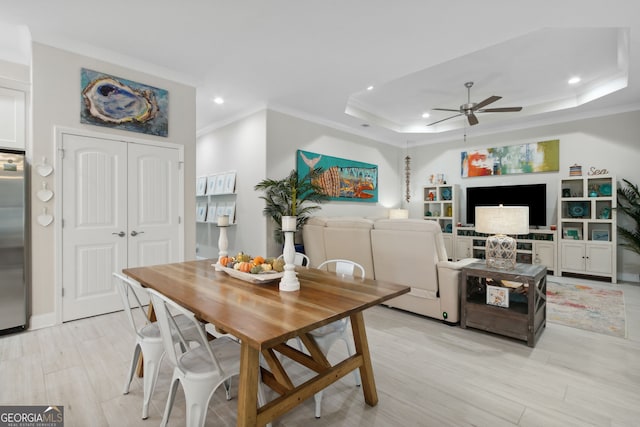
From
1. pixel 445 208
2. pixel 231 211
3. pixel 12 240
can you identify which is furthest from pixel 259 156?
pixel 445 208

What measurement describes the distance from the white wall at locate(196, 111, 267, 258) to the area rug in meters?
3.90

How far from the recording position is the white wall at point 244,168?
483cm

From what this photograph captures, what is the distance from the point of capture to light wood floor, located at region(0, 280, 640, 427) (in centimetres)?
169

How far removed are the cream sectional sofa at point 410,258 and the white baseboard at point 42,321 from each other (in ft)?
10.2

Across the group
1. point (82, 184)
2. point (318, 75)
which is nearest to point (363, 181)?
point (318, 75)

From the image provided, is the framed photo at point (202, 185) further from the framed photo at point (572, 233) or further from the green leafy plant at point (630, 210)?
the green leafy plant at point (630, 210)

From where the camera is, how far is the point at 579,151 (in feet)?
17.5

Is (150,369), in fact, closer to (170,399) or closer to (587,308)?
(170,399)

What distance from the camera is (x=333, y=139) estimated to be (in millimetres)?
5898

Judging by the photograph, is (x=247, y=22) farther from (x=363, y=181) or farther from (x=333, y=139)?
(x=363, y=181)

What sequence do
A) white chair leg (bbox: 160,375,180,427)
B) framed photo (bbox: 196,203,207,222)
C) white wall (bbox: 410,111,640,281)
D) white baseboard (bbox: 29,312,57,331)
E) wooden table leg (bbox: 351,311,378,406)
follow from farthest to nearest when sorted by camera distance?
framed photo (bbox: 196,203,207,222)
white wall (bbox: 410,111,640,281)
white baseboard (bbox: 29,312,57,331)
wooden table leg (bbox: 351,311,378,406)
white chair leg (bbox: 160,375,180,427)

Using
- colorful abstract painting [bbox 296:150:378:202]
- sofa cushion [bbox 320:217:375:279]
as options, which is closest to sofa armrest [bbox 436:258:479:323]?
sofa cushion [bbox 320:217:375:279]

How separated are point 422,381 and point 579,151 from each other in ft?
18.4

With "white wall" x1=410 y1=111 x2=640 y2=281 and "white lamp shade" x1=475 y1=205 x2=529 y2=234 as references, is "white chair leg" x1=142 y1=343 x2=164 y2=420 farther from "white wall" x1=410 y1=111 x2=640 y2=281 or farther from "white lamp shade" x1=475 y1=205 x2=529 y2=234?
"white wall" x1=410 y1=111 x2=640 y2=281
